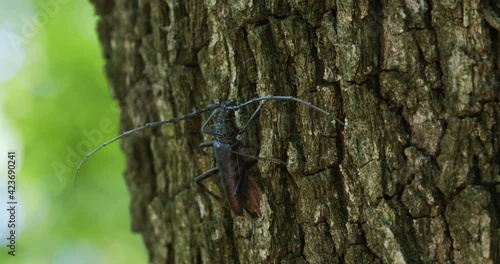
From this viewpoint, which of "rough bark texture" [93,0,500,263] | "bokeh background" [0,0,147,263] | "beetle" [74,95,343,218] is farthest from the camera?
"bokeh background" [0,0,147,263]

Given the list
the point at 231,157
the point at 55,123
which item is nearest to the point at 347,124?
the point at 231,157

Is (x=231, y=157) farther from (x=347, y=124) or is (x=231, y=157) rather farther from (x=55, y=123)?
(x=55, y=123)

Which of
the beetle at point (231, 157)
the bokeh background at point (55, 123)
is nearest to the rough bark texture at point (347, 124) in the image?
the beetle at point (231, 157)

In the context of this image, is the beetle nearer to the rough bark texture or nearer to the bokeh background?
the rough bark texture

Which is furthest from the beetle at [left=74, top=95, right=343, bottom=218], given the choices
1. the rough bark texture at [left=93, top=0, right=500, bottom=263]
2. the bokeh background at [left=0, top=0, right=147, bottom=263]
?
the bokeh background at [left=0, top=0, right=147, bottom=263]

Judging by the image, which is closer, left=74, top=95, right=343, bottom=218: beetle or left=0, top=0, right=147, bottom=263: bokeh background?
left=74, top=95, right=343, bottom=218: beetle

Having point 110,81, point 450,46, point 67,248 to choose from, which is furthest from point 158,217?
point 67,248
